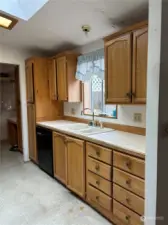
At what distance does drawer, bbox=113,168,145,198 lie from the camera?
1.49m

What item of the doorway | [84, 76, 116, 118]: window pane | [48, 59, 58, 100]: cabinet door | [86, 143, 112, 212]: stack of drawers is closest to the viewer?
[86, 143, 112, 212]: stack of drawers

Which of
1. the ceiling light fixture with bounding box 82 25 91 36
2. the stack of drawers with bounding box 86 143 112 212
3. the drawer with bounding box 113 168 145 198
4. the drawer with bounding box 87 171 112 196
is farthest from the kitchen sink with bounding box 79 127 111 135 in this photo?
the ceiling light fixture with bounding box 82 25 91 36

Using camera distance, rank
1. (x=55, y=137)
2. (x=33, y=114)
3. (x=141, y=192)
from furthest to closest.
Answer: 1. (x=33, y=114)
2. (x=55, y=137)
3. (x=141, y=192)

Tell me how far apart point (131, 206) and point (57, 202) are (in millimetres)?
1041

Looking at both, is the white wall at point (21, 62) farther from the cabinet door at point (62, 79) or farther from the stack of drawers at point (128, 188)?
the stack of drawers at point (128, 188)

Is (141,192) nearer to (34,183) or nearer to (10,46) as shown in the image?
(34,183)

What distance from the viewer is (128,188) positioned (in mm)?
1594

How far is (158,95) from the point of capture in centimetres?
106

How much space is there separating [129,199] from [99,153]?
527mm

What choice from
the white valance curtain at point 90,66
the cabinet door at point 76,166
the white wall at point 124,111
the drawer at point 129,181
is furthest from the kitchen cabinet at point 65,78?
the drawer at point 129,181

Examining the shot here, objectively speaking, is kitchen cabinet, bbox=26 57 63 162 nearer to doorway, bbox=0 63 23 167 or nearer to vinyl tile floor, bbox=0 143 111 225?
vinyl tile floor, bbox=0 143 111 225

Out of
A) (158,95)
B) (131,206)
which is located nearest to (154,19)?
(158,95)

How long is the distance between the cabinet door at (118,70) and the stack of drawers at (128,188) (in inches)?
26.9

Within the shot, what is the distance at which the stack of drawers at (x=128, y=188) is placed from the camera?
1495mm
